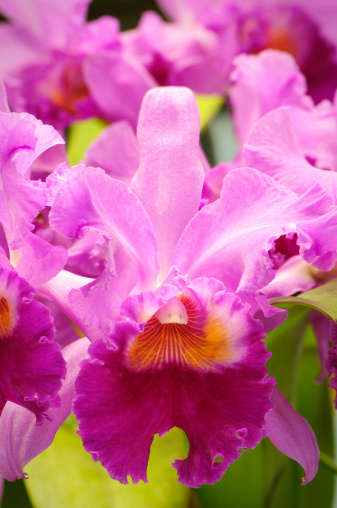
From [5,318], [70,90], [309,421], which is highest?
[5,318]

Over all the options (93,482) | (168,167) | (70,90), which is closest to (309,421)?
(93,482)

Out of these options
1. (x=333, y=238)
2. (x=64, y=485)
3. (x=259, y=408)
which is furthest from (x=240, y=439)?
(x=64, y=485)

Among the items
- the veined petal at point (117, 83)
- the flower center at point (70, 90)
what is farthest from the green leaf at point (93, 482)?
the flower center at point (70, 90)

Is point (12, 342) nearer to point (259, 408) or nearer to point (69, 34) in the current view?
point (259, 408)

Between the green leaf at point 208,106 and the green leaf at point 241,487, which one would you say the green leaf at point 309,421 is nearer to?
the green leaf at point 241,487

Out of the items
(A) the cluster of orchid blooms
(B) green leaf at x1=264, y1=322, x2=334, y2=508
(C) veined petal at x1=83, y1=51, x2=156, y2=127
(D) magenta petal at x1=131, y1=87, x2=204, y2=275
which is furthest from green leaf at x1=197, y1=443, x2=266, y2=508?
(C) veined petal at x1=83, y1=51, x2=156, y2=127

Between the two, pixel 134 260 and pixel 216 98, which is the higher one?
pixel 134 260

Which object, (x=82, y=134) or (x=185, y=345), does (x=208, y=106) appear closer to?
(x=82, y=134)
